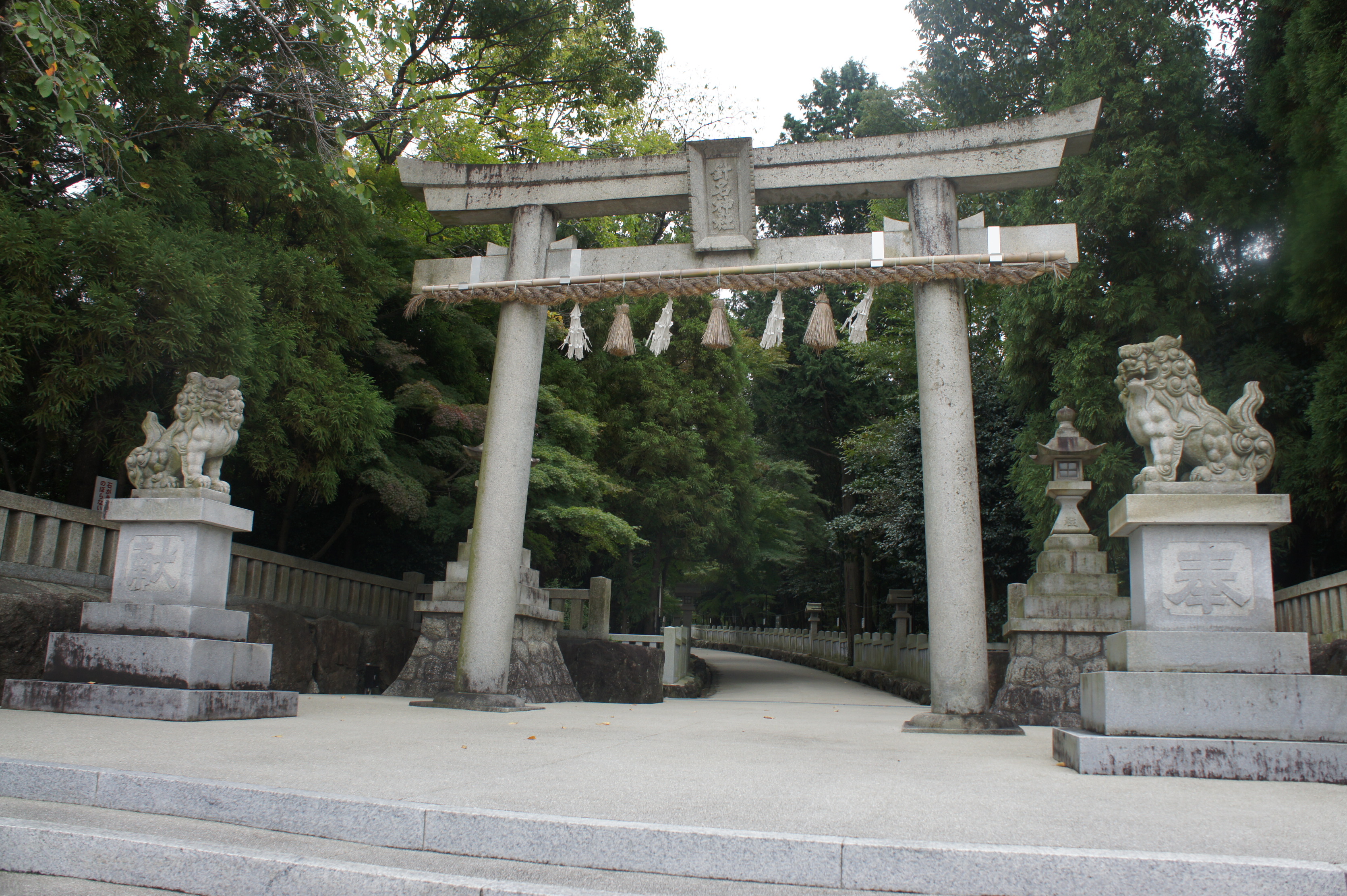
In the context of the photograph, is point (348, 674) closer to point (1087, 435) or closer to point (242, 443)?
point (242, 443)

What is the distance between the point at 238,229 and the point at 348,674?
487 centimetres

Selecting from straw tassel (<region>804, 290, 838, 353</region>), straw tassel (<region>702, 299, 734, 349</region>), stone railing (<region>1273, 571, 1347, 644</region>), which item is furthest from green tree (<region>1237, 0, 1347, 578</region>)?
straw tassel (<region>702, 299, 734, 349</region>)

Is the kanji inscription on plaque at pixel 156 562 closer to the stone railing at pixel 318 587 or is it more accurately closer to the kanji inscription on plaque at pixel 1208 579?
the stone railing at pixel 318 587

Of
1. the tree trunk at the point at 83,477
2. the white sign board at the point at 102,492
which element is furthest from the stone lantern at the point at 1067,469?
the tree trunk at the point at 83,477

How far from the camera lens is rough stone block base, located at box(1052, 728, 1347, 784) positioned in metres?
3.93

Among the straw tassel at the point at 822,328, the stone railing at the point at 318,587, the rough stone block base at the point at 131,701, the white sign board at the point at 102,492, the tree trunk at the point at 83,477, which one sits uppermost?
the straw tassel at the point at 822,328

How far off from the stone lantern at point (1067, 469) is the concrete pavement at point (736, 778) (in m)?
3.24

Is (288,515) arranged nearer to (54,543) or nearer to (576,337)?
(54,543)

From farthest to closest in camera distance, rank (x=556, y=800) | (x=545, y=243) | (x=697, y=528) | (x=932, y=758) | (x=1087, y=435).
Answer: (x=697, y=528), (x=1087, y=435), (x=545, y=243), (x=932, y=758), (x=556, y=800)

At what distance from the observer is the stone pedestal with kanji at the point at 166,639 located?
17.5 ft

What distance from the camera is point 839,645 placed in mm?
22844

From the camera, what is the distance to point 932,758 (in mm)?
4555

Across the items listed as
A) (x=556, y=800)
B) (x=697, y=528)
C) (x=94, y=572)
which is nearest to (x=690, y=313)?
(x=697, y=528)

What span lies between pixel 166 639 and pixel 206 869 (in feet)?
11.3
